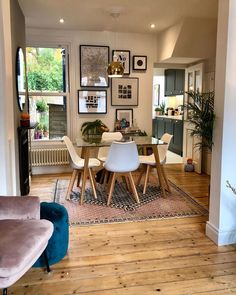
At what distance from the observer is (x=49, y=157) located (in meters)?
5.59

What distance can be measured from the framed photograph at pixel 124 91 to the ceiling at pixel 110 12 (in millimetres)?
935

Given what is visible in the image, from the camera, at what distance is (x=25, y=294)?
2062mm

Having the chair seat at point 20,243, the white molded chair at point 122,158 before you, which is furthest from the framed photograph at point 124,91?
the chair seat at point 20,243

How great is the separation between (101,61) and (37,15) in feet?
4.69

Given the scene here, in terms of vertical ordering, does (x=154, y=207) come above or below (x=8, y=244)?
below

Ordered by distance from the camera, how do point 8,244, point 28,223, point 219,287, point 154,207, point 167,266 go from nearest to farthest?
point 8,244 → point 28,223 → point 219,287 → point 167,266 → point 154,207

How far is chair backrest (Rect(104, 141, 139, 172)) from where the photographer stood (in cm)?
369

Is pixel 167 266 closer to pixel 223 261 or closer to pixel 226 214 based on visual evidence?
pixel 223 261

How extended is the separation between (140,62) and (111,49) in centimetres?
61

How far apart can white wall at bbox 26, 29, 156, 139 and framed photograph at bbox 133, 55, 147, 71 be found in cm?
7

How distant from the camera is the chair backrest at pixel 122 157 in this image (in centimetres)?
369

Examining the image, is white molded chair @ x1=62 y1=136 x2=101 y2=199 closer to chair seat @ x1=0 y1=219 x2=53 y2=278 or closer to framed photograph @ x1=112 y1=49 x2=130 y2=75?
chair seat @ x1=0 y1=219 x2=53 y2=278

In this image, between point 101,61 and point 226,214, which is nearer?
point 226,214

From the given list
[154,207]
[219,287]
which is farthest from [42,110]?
[219,287]
